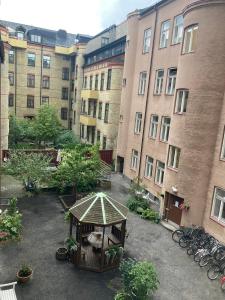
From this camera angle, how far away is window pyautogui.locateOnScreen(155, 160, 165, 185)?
75.4 ft

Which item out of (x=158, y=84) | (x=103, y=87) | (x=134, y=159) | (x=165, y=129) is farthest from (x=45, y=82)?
(x=165, y=129)

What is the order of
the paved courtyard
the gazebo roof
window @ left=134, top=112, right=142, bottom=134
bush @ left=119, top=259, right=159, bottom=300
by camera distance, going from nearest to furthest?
bush @ left=119, top=259, right=159, bottom=300 < the paved courtyard < the gazebo roof < window @ left=134, top=112, right=142, bottom=134

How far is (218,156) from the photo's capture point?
1630 cm

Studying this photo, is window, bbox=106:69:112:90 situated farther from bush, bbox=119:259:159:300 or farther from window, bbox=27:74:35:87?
bush, bbox=119:259:159:300

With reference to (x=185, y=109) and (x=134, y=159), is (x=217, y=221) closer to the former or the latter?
(x=185, y=109)

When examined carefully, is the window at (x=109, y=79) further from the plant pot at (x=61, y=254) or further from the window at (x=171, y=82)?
the plant pot at (x=61, y=254)

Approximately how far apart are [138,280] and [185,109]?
464 inches

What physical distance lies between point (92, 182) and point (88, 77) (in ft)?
70.4

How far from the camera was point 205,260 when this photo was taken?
14.8 m

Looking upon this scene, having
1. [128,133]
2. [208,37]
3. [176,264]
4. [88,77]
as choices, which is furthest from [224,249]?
[88,77]

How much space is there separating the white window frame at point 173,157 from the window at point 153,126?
4866 millimetres

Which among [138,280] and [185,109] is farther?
[185,109]

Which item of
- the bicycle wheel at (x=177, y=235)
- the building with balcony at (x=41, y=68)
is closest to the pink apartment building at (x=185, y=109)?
the bicycle wheel at (x=177, y=235)

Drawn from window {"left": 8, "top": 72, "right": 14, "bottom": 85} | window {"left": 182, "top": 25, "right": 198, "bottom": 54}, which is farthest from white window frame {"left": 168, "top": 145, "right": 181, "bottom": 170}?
window {"left": 8, "top": 72, "right": 14, "bottom": 85}
